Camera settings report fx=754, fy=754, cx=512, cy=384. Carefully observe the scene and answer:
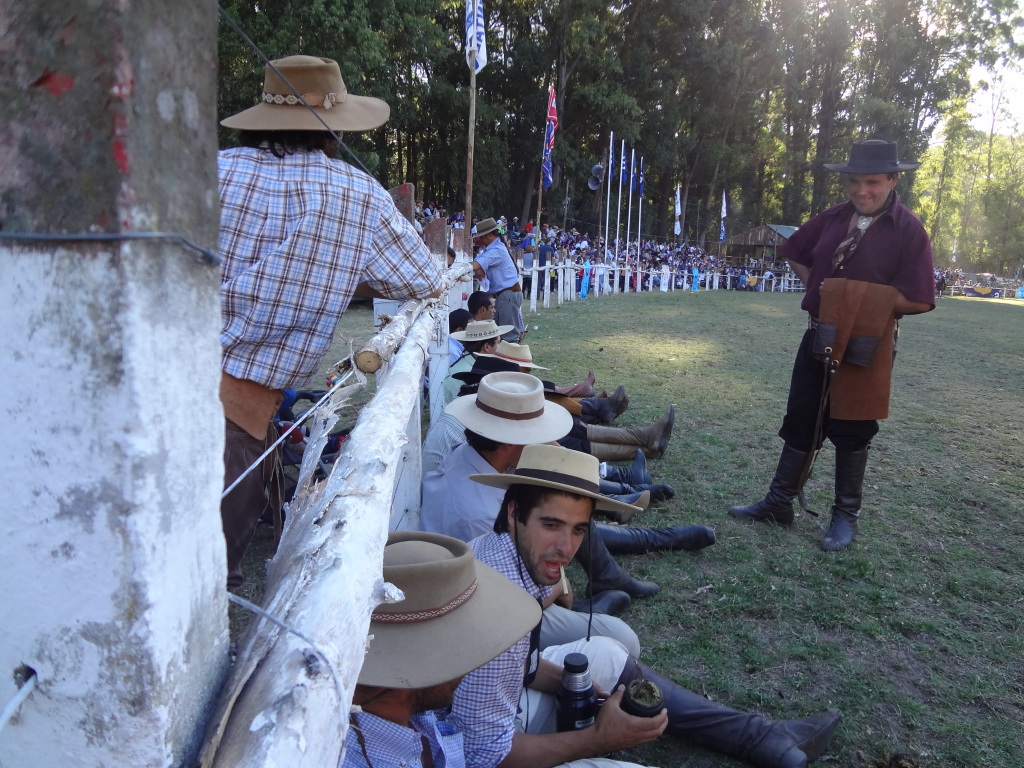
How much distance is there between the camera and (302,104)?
2.32 metres

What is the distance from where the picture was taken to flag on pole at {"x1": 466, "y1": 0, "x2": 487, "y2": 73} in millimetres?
9773

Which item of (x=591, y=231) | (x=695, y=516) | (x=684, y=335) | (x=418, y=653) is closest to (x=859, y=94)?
(x=591, y=231)

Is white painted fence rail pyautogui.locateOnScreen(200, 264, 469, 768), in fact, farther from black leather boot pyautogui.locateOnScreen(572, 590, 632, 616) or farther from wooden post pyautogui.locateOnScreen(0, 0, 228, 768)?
black leather boot pyautogui.locateOnScreen(572, 590, 632, 616)

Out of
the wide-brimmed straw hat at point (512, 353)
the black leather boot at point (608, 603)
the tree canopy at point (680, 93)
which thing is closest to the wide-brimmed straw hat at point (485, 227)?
the wide-brimmed straw hat at point (512, 353)

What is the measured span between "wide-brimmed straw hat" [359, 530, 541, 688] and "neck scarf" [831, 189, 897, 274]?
3.32 metres

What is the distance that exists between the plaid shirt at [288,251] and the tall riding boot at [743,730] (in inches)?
62.2

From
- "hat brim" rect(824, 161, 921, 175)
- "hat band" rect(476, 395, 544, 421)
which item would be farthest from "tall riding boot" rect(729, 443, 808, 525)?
"hat band" rect(476, 395, 544, 421)

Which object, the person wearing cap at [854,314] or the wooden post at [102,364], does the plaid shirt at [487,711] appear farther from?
the person wearing cap at [854,314]

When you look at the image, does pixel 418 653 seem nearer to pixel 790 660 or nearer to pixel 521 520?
pixel 521 520

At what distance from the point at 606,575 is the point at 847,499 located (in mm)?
1681

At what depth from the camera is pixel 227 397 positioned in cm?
232

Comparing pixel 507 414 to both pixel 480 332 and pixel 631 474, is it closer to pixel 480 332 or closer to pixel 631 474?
pixel 631 474

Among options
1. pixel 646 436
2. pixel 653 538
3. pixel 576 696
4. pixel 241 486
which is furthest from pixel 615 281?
pixel 576 696

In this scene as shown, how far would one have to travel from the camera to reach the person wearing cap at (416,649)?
57.9 inches
